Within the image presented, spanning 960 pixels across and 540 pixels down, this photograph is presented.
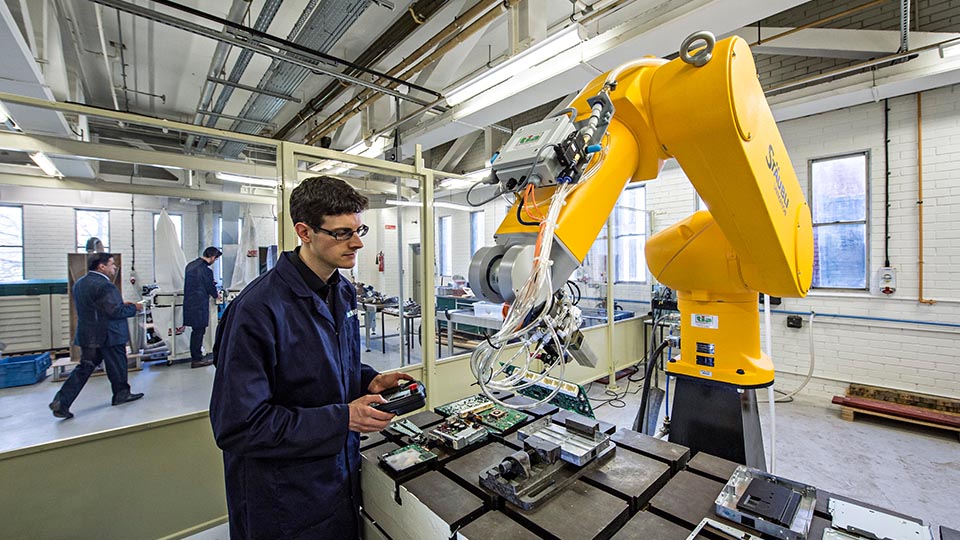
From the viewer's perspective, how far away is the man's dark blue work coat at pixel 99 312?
3.16m

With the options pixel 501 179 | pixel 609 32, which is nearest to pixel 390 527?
pixel 501 179

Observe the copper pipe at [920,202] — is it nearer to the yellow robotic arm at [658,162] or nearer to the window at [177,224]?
the yellow robotic arm at [658,162]

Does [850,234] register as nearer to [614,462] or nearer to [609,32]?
[609,32]

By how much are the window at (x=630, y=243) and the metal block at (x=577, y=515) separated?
458 cm

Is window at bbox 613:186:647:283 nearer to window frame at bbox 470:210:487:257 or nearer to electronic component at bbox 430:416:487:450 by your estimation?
window frame at bbox 470:210:487:257

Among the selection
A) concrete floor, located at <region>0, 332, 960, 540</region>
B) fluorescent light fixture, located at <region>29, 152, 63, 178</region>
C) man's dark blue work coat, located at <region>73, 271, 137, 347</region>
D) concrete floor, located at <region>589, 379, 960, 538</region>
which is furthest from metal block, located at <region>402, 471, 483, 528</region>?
fluorescent light fixture, located at <region>29, 152, 63, 178</region>

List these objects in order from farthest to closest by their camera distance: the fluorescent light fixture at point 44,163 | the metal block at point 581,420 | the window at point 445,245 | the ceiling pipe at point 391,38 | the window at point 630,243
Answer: the window at point 445,245 → the window at point 630,243 → the fluorescent light fixture at point 44,163 → the ceiling pipe at point 391,38 → the metal block at point 581,420

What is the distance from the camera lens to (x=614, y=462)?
3.70 ft

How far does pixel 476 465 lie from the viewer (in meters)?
1.11

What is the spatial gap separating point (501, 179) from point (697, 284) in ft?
3.13

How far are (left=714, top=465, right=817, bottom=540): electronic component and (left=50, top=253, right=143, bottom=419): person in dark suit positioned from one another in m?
4.30

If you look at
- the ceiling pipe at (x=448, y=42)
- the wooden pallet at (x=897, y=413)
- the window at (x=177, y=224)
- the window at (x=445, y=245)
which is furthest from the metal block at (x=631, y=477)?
the window at (x=445, y=245)

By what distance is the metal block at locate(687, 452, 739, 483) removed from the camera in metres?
1.07

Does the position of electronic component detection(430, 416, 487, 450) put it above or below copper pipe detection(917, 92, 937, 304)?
below
